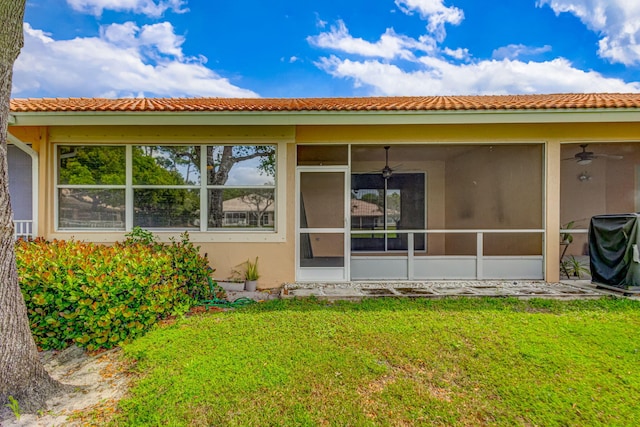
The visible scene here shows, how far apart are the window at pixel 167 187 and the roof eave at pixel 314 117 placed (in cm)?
70

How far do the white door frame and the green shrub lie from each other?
2463mm

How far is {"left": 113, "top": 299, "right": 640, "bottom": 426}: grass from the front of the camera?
233 cm

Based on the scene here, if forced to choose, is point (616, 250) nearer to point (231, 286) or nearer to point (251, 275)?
A: point (251, 275)

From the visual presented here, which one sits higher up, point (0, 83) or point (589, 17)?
point (589, 17)

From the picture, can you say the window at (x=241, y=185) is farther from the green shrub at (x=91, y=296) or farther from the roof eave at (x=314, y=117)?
the green shrub at (x=91, y=296)

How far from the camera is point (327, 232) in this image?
6.05 m

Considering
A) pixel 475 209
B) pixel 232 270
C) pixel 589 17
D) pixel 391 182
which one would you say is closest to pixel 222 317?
pixel 232 270

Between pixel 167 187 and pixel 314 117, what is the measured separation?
3.03 metres

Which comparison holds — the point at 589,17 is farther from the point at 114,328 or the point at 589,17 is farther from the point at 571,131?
the point at 114,328

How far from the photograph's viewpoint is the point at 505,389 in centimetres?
261

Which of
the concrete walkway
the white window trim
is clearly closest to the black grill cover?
the concrete walkway

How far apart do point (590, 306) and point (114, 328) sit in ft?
20.5

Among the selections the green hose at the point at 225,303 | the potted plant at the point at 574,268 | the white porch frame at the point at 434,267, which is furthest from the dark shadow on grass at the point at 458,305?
the potted plant at the point at 574,268

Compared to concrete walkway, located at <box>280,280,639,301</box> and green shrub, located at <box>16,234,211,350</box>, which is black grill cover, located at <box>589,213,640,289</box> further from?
green shrub, located at <box>16,234,211,350</box>
